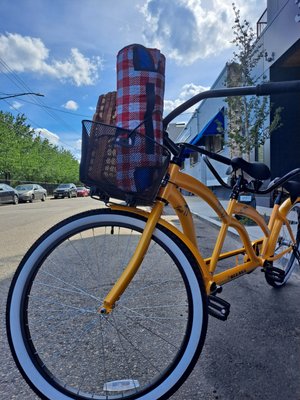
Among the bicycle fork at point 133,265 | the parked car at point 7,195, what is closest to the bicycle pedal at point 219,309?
the bicycle fork at point 133,265

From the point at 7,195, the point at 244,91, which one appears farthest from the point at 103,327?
the point at 7,195

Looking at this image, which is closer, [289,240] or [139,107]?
[139,107]

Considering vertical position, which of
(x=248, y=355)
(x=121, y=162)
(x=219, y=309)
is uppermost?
(x=121, y=162)

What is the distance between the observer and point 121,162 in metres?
1.48

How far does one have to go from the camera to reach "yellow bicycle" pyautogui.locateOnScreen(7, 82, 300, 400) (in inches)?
56.7

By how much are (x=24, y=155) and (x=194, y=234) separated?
31.7m

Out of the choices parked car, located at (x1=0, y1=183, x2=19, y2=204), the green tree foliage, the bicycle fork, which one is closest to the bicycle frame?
the bicycle fork

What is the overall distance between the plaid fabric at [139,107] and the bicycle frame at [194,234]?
18 centimetres

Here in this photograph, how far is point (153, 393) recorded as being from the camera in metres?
1.43

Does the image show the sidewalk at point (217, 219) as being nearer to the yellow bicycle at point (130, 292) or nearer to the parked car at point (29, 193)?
the yellow bicycle at point (130, 292)

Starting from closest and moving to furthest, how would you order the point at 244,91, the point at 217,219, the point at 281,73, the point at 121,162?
the point at 121,162
the point at 244,91
the point at 217,219
the point at 281,73

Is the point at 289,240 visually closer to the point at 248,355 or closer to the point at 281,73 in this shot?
the point at 248,355

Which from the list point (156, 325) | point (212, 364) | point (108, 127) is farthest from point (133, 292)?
point (108, 127)

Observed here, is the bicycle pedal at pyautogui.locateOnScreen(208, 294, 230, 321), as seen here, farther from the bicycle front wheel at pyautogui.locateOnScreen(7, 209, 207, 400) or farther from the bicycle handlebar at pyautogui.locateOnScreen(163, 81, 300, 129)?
the bicycle handlebar at pyautogui.locateOnScreen(163, 81, 300, 129)
